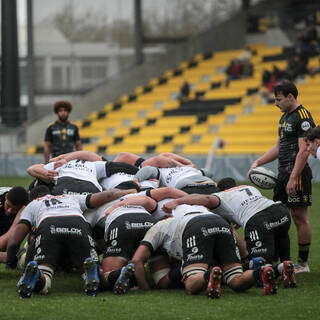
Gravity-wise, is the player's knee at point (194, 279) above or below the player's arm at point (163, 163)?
below

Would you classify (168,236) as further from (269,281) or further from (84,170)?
(84,170)

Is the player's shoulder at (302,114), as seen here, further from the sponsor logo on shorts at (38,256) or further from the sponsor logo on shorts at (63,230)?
the sponsor logo on shorts at (38,256)

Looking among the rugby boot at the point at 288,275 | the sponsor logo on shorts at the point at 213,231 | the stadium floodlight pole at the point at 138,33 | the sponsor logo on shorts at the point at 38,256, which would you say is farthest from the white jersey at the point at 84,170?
the stadium floodlight pole at the point at 138,33

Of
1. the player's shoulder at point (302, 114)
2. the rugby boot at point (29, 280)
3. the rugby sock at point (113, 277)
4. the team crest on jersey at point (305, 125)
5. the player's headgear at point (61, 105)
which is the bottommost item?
the rugby sock at point (113, 277)

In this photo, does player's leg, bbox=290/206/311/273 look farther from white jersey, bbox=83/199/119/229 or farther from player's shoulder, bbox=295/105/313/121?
white jersey, bbox=83/199/119/229

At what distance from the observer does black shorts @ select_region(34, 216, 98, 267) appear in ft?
26.6

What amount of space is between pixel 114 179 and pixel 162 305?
304 centimetres

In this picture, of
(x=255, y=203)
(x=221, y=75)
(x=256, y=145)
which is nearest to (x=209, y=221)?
(x=255, y=203)

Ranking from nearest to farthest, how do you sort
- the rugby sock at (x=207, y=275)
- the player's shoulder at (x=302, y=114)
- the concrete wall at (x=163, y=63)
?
the rugby sock at (x=207, y=275), the player's shoulder at (x=302, y=114), the concrete wall at (x=163, y=63)

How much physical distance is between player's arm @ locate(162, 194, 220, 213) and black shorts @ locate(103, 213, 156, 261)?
0.32 metres

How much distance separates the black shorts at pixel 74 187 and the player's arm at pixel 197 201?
4.22 feet

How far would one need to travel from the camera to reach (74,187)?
384 inches

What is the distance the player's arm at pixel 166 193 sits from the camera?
29.7ft

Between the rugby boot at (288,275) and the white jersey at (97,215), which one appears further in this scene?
the white jersey at (97,215)
